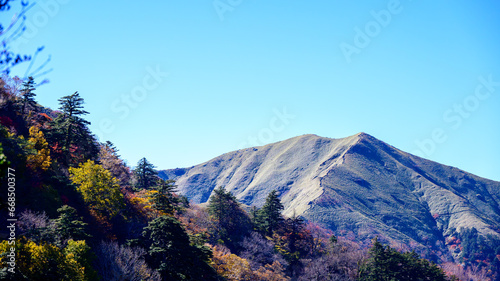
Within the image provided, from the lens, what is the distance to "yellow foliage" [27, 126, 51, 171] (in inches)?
1645

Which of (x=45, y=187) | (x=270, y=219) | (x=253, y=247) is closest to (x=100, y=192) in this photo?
(x=45, y=187)

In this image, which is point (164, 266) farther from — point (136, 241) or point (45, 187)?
point (45, 187)

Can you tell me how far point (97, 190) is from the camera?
44.9 m

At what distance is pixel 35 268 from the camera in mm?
26828

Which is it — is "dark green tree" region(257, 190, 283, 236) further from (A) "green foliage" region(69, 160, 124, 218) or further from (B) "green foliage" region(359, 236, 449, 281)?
(A) "green foliage" region(69, 160, 124, 218)

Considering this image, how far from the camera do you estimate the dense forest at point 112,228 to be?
102ft

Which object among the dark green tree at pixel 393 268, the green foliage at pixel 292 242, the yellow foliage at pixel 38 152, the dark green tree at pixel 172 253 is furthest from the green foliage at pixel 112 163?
the dark green tree at pixel 393 268

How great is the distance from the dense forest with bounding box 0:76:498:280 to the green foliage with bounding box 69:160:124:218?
4.8 inches

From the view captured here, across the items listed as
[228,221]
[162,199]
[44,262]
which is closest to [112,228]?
[162,199]

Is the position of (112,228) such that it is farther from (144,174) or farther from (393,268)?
(393,268)

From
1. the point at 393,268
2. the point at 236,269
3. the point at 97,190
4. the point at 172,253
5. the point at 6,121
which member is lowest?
the point at 393,268

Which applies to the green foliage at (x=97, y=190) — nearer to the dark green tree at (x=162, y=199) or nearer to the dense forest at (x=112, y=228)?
the dense forest at (x=112, y=228)

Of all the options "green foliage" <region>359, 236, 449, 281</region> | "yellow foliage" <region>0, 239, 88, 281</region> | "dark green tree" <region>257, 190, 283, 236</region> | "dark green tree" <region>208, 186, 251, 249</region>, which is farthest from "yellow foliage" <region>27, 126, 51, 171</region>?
"green foliage" <region>359, 236, 449, 281</region>

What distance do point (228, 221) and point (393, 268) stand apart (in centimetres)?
3285
